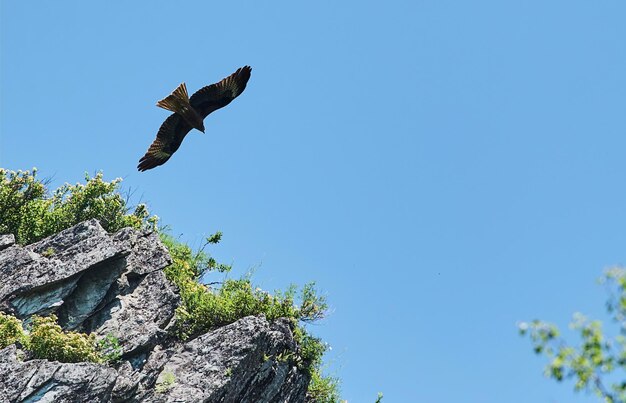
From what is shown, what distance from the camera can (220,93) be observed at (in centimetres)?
1811

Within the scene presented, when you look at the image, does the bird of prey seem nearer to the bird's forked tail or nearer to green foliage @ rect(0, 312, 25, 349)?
the bird's forked tail

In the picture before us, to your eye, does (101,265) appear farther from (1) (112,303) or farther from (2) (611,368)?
(2) (611,368)

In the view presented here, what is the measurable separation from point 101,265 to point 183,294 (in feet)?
8.50

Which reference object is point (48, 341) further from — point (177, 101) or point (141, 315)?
point (177, 101)

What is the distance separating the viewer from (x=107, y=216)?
898 inches

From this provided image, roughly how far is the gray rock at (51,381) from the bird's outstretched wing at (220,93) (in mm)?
6768

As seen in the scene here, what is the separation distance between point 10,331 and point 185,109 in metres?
6.59

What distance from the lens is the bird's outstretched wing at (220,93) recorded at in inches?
700

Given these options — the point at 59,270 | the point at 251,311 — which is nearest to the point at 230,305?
the point at 251,311

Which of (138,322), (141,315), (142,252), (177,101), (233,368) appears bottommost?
(138,322)

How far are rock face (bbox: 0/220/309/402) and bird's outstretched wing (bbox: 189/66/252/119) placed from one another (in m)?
4.19

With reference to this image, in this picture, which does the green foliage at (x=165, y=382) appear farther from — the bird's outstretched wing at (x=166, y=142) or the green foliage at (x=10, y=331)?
the bird's outstretched wing at (x=166, y=142)

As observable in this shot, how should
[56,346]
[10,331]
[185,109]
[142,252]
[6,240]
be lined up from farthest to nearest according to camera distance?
[142,252], [6,240], [185,109], [10,331], [56,346]

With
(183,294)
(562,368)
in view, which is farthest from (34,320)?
(562,368)
